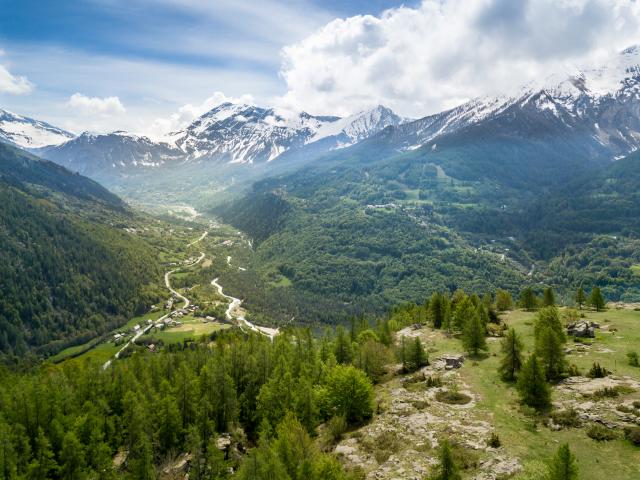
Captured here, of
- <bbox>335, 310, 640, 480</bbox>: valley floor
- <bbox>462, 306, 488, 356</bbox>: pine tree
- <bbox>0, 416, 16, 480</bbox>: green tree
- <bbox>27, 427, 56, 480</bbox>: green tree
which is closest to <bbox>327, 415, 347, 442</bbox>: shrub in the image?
<bbox>335, 310, 640, 480</bbox>: valley floor

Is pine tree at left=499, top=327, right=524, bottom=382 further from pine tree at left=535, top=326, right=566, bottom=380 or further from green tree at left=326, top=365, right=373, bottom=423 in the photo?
green tree at left=326, top=365, right=373, bottom=423

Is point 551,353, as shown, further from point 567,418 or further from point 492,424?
point 492,424

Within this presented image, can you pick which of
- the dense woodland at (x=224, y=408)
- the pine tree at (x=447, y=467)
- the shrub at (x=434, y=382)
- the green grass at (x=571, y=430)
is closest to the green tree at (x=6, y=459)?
the dense woodland at (x=224, y=408)

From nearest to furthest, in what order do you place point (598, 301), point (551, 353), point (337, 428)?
point (551, 353) → point (337, 428) → point (598, 301)

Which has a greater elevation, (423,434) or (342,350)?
(423,434)

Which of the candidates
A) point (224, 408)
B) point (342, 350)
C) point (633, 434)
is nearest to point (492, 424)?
point (633, 434)

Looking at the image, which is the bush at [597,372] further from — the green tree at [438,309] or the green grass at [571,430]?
the green tree at [438,309]
